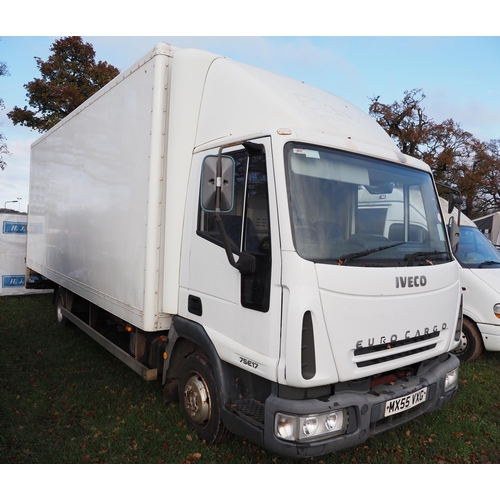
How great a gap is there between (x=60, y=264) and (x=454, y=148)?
81.8 ft

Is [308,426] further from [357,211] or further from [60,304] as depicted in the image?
[60,304]

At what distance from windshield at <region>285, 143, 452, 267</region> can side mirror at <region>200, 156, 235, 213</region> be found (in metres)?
0.43

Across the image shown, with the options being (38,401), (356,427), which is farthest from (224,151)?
(38,401)

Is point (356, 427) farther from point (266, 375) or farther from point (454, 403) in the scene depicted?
point (454, 403)

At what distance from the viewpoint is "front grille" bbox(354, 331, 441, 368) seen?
304cm

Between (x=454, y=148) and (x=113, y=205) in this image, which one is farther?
(x=454, y=148)

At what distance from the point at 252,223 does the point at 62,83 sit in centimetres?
2153

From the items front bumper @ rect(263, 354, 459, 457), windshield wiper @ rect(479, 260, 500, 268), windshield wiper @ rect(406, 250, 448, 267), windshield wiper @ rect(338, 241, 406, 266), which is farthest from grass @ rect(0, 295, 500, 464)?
windshield wiper @ rect(338, 241, 406, 266)

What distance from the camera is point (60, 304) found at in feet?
A: 25.2

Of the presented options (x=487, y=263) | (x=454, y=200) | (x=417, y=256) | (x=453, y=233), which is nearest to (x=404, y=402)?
(x=417, y=256)

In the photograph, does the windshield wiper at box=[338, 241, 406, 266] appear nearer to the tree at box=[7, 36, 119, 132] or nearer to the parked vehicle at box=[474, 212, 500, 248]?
the parked vehicle at box=[474, 212, 500, 248]

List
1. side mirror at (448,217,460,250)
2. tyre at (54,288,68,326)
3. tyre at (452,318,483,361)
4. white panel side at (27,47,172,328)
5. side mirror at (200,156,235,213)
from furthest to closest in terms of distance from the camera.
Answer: tyre at (54,288,68,326), tyre at (452,318,483,361), side mirror at (448,217,460,250), white panel side at (27,47,172,328), side mirror at (200,156,235,213)

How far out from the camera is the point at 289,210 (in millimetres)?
2898

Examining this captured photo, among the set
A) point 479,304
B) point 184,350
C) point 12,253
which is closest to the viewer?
point 184,350
